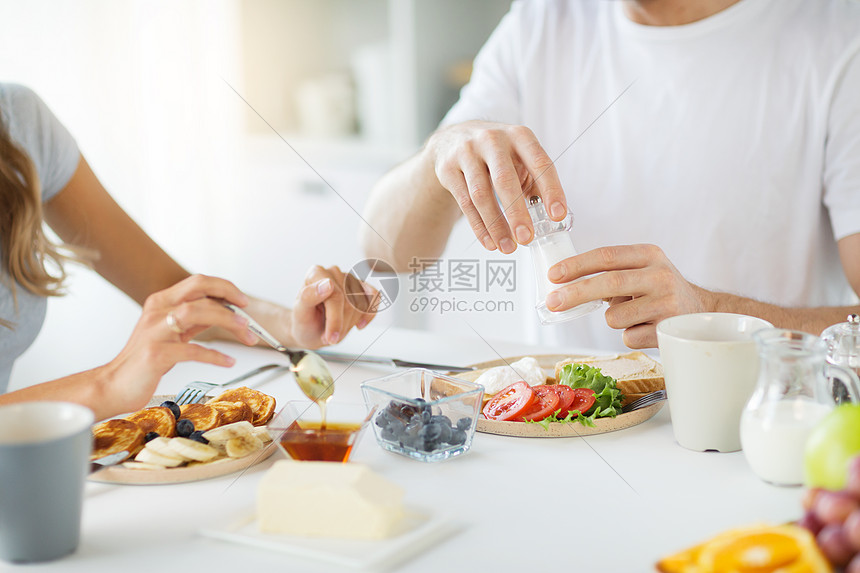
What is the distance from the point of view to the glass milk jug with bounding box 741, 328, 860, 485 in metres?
0.64

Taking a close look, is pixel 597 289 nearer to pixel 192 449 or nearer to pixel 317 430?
pixel 317 430

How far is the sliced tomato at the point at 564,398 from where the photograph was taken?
2.71 ft

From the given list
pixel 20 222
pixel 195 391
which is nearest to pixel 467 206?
pixel 195 391

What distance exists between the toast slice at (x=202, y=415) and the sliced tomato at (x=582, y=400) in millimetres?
362

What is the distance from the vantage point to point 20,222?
1080 millimetres

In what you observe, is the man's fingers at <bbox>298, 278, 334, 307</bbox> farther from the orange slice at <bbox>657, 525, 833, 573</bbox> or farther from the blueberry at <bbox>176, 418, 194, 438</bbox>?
the orange slice at <bbox>657, 525, 833, 573</bbox>

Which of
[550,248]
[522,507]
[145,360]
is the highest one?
[550,248]

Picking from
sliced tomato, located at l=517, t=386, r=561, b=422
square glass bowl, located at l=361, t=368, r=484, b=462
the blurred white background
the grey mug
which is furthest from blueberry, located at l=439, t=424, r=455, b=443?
the blurred white background

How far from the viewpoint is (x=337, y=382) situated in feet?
3.30

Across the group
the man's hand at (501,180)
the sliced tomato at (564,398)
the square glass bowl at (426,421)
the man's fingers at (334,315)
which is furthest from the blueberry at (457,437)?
the man's fingers at (334,315)

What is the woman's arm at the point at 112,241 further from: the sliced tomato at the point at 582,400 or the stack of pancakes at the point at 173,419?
the sliced tomato at the point at 582,400

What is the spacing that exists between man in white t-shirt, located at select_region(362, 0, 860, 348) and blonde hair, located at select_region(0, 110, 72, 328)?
523mm

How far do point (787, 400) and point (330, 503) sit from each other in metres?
0.38

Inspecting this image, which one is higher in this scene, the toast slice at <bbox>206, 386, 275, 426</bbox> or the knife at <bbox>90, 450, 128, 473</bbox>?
the toast slice at <bbox>206, 386, 275, 426</bbox>
